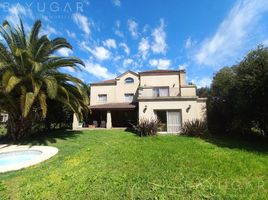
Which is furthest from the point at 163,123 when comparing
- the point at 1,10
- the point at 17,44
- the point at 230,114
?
the point at 1,10

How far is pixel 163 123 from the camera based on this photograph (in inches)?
835

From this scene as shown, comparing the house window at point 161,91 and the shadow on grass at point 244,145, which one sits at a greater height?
the house window at point 161,91

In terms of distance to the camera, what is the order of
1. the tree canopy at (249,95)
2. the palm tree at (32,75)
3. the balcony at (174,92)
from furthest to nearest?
the balcony at (174,92) → the tree canopy at (249,95) → the palm tree at (32,75)

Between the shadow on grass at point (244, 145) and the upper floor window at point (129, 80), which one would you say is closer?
the shadow on grass at point (244, 145)

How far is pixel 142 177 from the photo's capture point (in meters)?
7.35

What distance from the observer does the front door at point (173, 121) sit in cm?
2077

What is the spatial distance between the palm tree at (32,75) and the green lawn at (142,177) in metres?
6.39

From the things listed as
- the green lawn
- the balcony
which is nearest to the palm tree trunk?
the green lawn

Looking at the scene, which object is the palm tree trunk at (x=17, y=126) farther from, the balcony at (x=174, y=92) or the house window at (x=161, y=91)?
the house window at (x=161, y=91)

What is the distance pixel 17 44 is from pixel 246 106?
2040cm

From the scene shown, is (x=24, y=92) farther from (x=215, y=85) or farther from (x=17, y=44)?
(x=215, y=85)

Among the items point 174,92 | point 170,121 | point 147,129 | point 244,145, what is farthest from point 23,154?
point 244,145

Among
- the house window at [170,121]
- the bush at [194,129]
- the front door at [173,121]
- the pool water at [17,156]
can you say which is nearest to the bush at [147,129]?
the house window at [170,121]

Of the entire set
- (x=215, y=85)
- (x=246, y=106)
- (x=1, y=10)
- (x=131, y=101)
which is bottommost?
(x=246, y=106)
